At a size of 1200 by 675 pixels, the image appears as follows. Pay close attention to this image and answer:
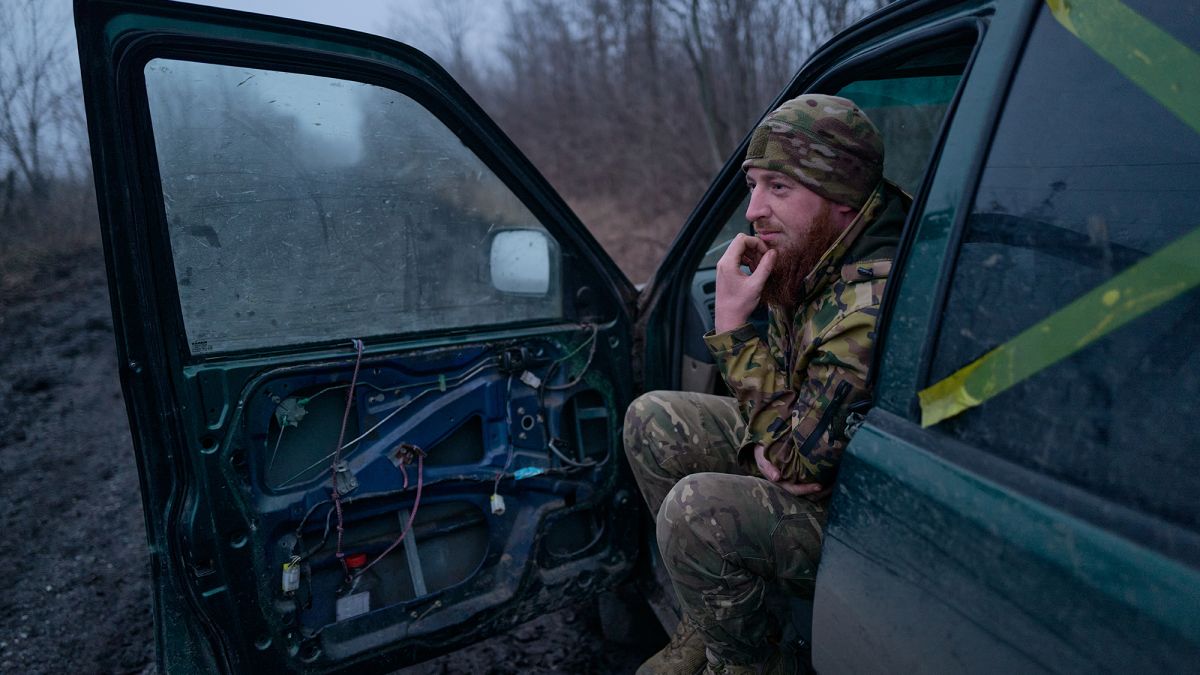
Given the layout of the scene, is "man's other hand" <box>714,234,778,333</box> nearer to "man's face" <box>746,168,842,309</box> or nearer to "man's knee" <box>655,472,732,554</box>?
"man's face" <box>746,168,842,309</box>

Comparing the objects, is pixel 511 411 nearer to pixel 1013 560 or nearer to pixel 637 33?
pixel 1013 560

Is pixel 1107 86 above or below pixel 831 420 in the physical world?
above

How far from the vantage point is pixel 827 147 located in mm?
1738

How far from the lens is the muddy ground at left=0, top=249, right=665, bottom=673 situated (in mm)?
2641

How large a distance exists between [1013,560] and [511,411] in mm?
1534

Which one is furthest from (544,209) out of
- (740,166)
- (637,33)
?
(637,33)

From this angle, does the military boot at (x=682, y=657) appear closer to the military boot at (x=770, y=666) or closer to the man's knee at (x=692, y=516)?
the military boot at (x=770, y=666)

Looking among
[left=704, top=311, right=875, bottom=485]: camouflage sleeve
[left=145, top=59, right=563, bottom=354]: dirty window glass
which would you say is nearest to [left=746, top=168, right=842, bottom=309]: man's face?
[left=704, top=311, right=875, bottom=485]: camouflage sleeve

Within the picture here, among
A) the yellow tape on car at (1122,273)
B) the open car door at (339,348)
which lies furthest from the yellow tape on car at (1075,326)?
the open car door at (339,348)

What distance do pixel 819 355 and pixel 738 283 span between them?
35 centimetres

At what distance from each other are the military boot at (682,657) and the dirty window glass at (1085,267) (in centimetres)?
126

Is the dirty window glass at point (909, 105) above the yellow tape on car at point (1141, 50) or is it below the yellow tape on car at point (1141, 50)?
above

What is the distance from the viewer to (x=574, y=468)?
2.34m

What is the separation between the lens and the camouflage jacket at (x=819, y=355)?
1.48m
